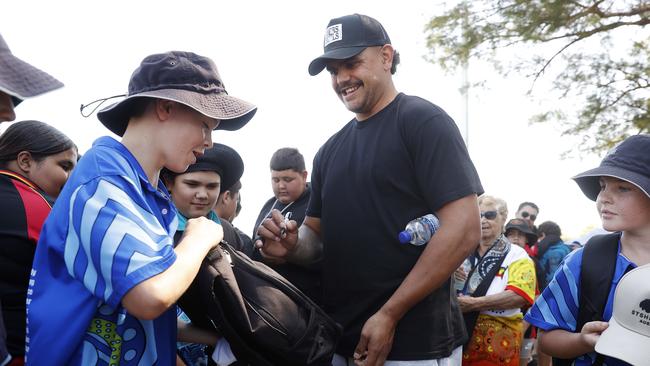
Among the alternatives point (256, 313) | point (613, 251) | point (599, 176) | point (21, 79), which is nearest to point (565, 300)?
point (613, 251)

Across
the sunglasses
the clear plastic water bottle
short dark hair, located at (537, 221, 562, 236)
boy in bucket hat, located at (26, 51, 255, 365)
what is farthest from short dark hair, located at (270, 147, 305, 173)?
short dark hair, located at (537, 221, 562, 236)

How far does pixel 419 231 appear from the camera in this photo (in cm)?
228

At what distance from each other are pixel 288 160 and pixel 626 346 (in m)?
2.97

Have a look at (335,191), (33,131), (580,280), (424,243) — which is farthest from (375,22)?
(33,131)

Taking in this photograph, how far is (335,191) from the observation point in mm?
2508

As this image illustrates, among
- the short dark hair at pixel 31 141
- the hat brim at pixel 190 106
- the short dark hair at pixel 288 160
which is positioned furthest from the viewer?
the short dark hair at pixel 288 160

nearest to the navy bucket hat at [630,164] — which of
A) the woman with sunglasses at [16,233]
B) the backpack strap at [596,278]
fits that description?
the backpack strap at [596,278]

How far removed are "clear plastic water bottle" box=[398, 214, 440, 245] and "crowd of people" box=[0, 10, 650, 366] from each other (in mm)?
40

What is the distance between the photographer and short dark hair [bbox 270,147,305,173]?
4586mm

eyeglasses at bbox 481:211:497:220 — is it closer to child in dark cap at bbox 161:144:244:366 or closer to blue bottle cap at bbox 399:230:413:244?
child in dark cap at bbox 161:144:244:366

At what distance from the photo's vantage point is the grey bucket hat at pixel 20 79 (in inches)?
61.1

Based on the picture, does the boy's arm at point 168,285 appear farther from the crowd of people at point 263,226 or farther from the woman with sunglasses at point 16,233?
the woman with sunglasses at point 16,233

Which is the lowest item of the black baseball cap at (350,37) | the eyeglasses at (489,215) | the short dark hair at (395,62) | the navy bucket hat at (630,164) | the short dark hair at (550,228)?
the short dark hair at (550,228)

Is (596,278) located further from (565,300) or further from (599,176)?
(599,176)
